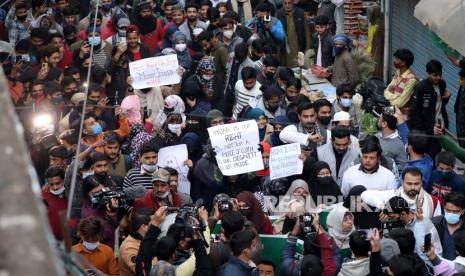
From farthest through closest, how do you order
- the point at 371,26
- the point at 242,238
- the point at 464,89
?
the point at 371,26 < the point at 464,89 < the point at 242,238

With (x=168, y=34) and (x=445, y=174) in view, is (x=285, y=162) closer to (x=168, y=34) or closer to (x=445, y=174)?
(x=445, y=174)

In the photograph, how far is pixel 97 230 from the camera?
7.04 m

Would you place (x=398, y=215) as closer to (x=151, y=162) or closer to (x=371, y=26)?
(x=151, y=162)

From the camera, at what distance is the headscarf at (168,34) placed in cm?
1328

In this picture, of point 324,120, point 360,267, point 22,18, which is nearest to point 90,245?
point 360,267

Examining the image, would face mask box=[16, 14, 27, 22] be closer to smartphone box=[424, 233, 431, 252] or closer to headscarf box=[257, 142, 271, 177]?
headscarf box=[257, 142, 271, 177]

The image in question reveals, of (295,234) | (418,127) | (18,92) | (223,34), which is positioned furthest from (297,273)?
(223,34)

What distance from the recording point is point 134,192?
824 centimetres

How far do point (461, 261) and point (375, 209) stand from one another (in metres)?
1.05

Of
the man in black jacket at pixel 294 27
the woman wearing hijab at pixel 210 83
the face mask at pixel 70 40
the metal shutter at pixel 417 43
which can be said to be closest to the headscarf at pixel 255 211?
the woman wearing hijab at pixel 210 83

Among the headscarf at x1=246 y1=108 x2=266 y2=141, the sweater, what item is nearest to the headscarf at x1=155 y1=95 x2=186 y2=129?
the headscarf at x1=246 y1=108 x2=266 y2=141

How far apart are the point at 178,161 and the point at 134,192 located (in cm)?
95

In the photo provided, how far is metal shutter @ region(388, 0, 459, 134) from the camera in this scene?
1234cm

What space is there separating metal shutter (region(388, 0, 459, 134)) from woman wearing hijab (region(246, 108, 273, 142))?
2907 mm
